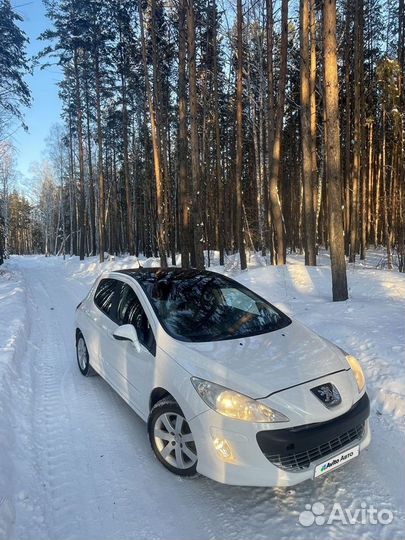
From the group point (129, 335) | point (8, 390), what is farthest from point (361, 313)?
point (8, 390)

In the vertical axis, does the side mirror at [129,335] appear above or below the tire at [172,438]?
above

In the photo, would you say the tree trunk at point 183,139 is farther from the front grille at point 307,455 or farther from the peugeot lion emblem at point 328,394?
the front grille at point 307,455

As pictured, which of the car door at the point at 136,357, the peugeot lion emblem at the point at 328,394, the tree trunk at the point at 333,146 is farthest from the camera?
the tree trunk at the point at 333,146

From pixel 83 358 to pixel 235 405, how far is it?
3.52m

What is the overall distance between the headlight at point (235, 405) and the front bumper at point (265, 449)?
0.04m

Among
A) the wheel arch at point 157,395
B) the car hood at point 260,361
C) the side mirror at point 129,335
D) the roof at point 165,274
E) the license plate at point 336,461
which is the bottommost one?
the license plate at point 336,461

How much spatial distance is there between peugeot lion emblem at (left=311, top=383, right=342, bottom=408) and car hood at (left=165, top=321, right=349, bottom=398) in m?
0.10

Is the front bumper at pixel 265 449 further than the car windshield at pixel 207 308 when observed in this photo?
No

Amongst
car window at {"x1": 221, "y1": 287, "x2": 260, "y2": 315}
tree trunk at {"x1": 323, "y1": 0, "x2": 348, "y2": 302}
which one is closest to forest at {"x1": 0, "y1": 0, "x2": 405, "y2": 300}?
tree trunk at {"x1": 323, "y1": 0, "x2": 348, "y2": 302}

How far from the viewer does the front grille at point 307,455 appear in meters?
2.84

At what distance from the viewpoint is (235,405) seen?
2.94 meters

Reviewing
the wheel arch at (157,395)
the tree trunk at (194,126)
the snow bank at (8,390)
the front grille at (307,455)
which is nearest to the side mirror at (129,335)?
the wheel arch at (157,395)

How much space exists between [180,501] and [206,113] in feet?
76.7

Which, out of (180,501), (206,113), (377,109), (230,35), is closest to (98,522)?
(180,501)
